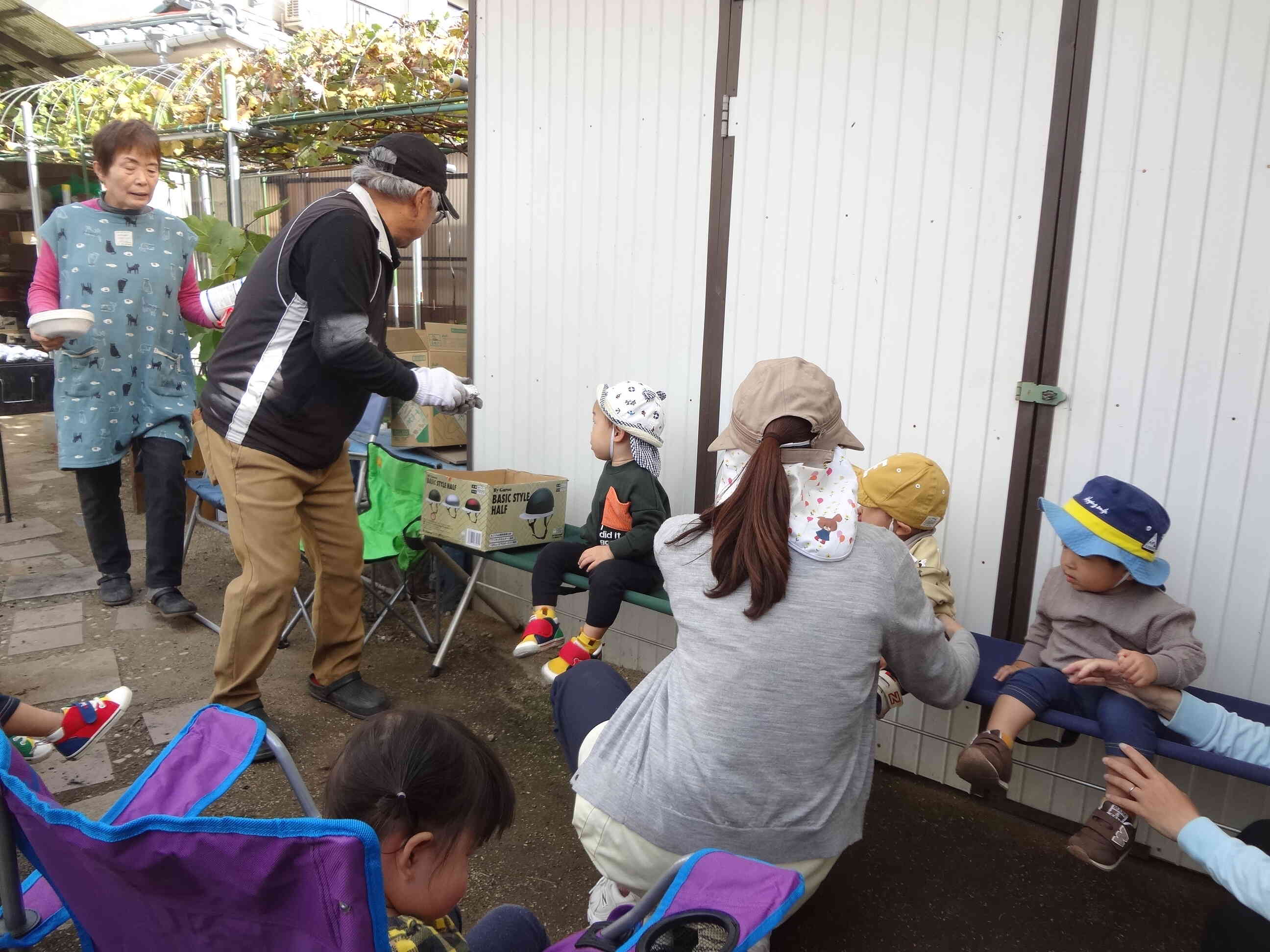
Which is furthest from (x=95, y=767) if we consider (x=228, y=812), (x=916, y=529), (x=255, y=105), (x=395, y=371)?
(x=255, y=105)

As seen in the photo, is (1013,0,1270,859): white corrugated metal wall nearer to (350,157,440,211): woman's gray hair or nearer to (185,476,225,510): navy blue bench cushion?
(350,157,440,211): woman's gray hair

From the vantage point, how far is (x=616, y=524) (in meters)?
3.60

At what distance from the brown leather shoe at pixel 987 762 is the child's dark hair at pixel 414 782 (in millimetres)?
1513

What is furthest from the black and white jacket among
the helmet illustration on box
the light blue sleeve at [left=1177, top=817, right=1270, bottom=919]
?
the light blue sleeve at [left=1177, top=817, right=1270, bottom=919]

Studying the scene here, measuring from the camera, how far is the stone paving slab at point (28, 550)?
5410mm

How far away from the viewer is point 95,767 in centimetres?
319

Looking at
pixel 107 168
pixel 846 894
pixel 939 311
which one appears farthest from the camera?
pixel 107 168

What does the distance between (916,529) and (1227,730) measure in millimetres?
993

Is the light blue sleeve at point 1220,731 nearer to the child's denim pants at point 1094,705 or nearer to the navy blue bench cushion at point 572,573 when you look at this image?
the child's denim pants at point 1094,705

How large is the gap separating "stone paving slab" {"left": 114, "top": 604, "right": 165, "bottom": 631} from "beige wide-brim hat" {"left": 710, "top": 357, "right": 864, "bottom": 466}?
366cm

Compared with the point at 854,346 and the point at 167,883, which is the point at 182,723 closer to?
the point at 167,883

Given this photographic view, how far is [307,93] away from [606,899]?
6.12m

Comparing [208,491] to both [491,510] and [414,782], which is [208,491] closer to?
[491,510]

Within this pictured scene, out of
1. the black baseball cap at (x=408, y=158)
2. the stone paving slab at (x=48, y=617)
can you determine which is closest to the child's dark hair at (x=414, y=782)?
the black baseball cap at (x=408, y=158)
